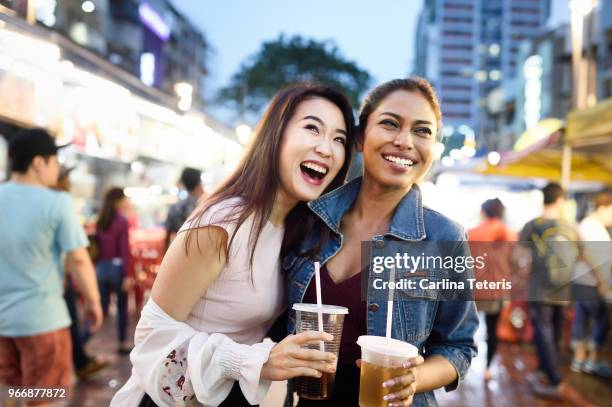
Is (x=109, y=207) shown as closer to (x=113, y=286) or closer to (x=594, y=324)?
(x=113, y=286)

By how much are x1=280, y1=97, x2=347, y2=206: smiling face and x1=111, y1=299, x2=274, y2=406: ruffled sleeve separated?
0.58 m

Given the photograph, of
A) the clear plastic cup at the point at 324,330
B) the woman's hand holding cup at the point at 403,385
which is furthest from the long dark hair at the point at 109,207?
the woman's hand holding cup at the point at 403,385

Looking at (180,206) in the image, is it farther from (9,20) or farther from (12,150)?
(9,20)

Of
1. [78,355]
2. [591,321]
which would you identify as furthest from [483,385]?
[78,355]

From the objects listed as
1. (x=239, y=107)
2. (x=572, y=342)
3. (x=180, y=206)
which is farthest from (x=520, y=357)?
(x=239, y=107)

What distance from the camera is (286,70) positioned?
1543 inches

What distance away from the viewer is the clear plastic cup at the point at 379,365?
1.57 meters

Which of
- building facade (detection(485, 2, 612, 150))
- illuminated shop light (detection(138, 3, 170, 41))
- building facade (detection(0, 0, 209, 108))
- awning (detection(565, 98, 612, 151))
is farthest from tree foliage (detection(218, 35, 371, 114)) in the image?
awning (detection(565, 98, 612, 151))

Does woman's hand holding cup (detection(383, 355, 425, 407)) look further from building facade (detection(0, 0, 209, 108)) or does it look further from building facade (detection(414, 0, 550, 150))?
building facade (detection(414, 0, 550, 150))

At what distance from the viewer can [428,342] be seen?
78.7 inches

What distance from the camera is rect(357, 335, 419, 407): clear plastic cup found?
1566 millimetres

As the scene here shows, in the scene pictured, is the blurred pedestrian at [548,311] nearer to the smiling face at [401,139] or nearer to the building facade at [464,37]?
the smiling face at [401,139]

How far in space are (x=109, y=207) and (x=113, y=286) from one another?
96 centimetres

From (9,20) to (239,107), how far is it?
36199mm
